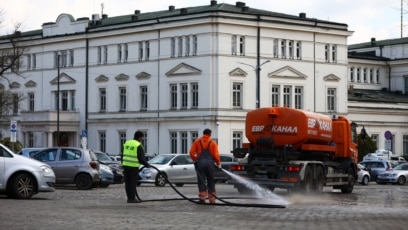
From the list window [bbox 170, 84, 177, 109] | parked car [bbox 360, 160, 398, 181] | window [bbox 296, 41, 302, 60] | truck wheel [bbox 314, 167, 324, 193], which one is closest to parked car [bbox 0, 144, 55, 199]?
truck wheel [bbox 314, 167, 324, 193]

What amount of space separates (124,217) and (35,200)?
23.4 ft

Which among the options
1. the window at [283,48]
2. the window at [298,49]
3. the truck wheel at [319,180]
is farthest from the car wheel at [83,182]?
the window at [298,49]

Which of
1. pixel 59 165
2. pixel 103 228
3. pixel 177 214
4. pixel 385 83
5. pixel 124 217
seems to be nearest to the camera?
pixel 103 228

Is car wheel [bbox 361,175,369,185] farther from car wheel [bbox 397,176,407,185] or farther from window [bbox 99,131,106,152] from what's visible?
window [bbox 99,131,106,152]

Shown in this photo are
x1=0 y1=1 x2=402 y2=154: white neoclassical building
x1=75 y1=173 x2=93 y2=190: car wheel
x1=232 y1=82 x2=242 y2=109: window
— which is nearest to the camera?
x1=75 y1=173 x2=93 y2=190: car wheel

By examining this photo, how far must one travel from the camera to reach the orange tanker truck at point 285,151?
112 feet

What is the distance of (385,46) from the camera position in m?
114

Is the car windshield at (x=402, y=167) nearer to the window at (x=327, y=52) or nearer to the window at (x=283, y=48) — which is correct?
the window at (x=283, y=48)

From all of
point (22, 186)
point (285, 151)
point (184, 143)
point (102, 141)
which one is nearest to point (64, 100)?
point (102, 141)

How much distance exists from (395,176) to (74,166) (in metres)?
27.7

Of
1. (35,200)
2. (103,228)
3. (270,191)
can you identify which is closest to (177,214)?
(103,228)

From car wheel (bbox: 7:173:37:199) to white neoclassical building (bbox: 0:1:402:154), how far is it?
5367 centimetres

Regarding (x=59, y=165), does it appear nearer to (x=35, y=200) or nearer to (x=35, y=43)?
A: (x=35, y=200)

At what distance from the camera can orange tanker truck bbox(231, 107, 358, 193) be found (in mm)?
34094
